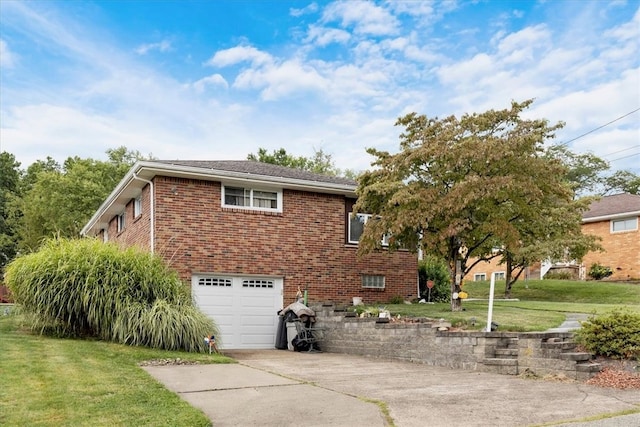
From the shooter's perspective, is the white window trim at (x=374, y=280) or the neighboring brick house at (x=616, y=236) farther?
the neighboring brick house at (x=616, y=236)

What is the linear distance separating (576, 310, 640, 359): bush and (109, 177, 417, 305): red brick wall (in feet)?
25.7

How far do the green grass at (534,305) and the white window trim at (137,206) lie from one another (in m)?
7.83

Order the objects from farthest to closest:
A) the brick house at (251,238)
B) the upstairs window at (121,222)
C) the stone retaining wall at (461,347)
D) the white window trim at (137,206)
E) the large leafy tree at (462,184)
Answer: the upstairs window at (121,222) < the white window trim at (137,206) < the brick house at (251,238) < the large leafy tree at (462,184) < the stone retaining wall at (461,347)

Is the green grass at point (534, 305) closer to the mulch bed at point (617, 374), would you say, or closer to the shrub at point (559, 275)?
the mulch bed at point (617, 374)

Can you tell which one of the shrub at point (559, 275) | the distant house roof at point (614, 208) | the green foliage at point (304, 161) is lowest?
the shrub at point (559, 275)

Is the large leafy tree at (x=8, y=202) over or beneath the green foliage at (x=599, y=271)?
over

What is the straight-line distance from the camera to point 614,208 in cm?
2862

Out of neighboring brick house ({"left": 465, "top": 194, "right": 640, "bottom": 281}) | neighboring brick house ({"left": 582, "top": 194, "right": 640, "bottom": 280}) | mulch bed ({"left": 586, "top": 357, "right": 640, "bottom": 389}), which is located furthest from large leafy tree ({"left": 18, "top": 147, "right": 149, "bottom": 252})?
mulch bed ({"left": 586, "top": 357, "right": 640, "bottom": 389})

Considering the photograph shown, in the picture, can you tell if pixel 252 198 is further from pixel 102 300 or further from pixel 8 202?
pixel 8 202

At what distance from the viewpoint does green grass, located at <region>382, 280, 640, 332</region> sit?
11586 mm

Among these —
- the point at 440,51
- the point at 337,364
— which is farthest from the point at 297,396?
the point at 440,51

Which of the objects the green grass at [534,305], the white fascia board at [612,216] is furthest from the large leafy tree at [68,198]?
the white fascia board at [612,216]

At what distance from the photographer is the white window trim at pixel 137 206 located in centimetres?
1652

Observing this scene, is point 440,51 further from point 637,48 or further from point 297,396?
point 297,396
